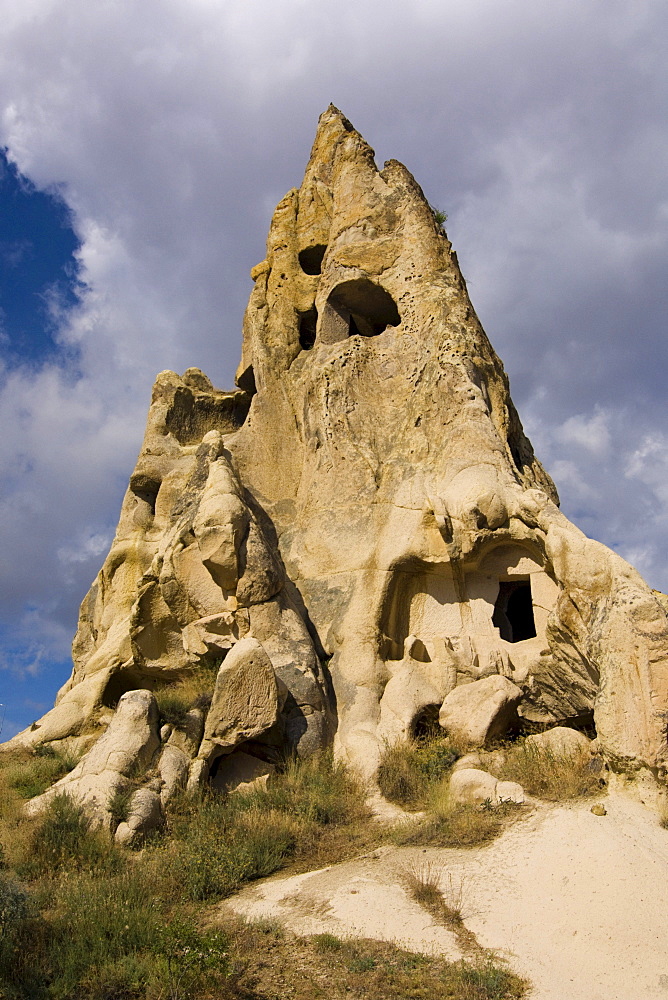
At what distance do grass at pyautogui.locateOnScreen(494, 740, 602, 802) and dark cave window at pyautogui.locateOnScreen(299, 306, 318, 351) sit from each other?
31.5ft

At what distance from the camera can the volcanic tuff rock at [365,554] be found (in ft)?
29.4

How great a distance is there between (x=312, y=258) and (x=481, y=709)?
1061 centimetres

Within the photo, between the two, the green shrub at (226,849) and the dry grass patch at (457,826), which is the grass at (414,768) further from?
the green shrub at (226,849)

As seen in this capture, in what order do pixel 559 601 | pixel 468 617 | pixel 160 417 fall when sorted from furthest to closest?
pixel 160 417 → pixel 468 617 → pixel 559 601

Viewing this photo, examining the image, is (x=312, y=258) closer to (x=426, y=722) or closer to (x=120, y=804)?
(x=426, y=722)

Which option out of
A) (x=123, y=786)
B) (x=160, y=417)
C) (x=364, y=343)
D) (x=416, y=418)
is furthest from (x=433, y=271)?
(x=123, y=786)

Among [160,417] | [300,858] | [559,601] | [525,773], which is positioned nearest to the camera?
[300,858]

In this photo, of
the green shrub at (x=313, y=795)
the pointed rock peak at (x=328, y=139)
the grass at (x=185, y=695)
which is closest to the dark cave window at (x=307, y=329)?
the pointed rock peak at (x=328, y=139)

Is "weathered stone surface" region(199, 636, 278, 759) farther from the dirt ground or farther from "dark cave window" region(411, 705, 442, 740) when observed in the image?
A: the dirt ground

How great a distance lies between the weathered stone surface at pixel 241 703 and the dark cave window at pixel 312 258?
31.5 ft

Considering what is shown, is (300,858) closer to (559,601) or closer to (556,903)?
(556,903)

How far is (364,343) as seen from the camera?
1340cm

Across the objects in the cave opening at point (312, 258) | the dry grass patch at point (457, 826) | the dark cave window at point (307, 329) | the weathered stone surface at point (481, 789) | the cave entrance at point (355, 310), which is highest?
the cave opening at point (312, 258)

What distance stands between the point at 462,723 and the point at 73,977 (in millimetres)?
5323
